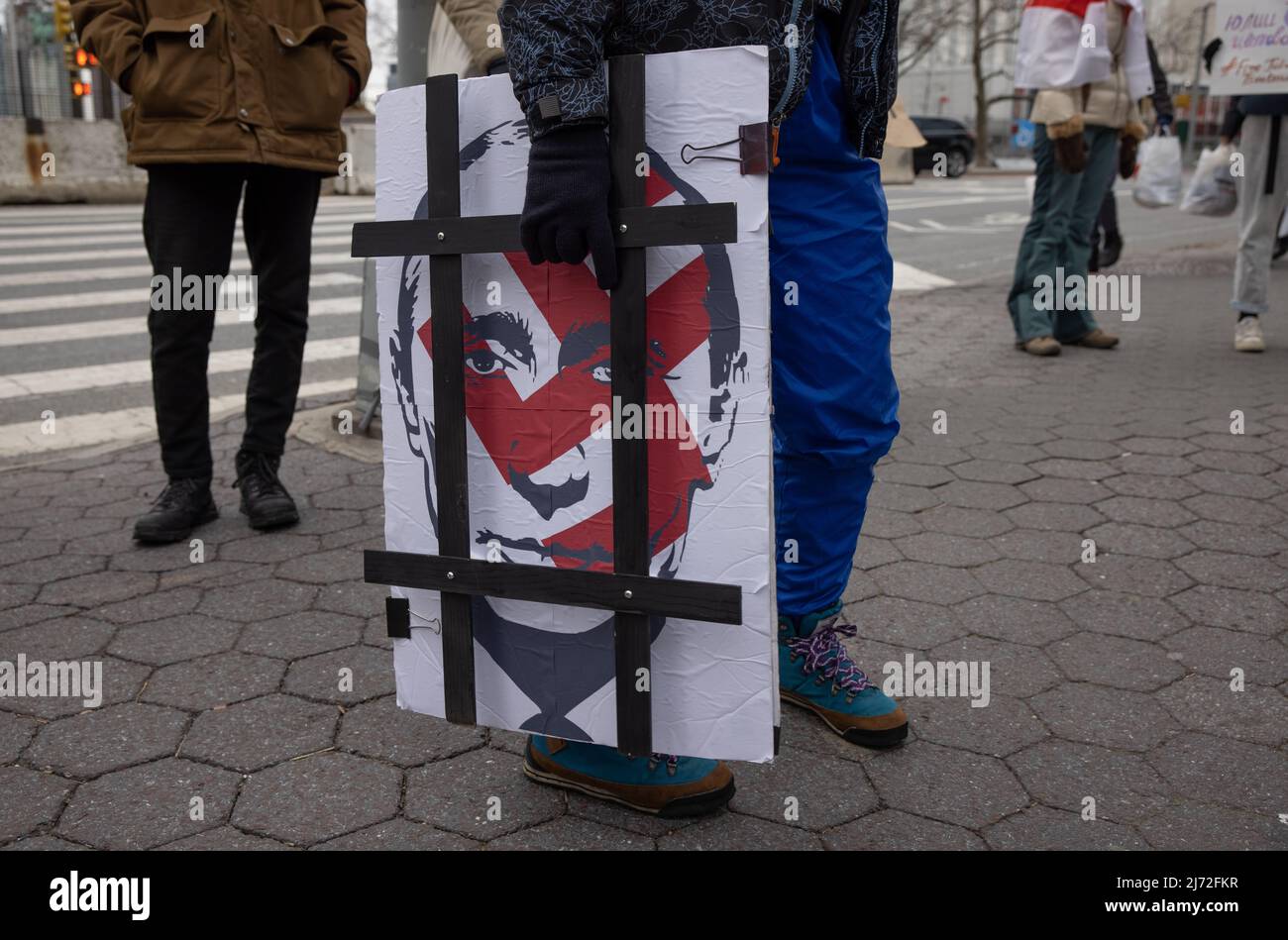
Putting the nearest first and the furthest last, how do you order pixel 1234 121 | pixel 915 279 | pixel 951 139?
pixel 1234 121 → pixel 915 279 → pixel 951 139

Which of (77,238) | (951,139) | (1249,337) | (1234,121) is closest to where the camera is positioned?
→ (1249,337)

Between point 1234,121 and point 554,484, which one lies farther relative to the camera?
point 1234,121

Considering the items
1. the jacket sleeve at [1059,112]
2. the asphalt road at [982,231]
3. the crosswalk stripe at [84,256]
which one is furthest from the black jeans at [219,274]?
the asphalt road at [982,231]

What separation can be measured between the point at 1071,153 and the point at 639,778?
4.68 m

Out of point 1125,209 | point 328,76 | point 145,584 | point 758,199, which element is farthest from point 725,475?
point 1125,209

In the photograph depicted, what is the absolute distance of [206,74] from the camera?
3.38m

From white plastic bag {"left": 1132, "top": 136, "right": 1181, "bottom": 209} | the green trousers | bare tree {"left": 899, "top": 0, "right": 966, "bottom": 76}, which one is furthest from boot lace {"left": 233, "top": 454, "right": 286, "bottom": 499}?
bare tree {"left": 899, "top": 0, "right": 966, "bottom": 76}

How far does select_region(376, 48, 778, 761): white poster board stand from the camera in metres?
1.82

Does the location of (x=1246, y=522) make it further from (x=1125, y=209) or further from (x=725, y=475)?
(x=1125, y=209)

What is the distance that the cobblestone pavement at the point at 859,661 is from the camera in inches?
84.8

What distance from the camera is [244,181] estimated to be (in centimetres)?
368

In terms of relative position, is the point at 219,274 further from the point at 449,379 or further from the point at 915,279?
the point at 915,279

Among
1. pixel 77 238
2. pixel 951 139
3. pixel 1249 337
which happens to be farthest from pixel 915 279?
pixel 951 139

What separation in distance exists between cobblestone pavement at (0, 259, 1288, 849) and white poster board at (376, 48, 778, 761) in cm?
32
